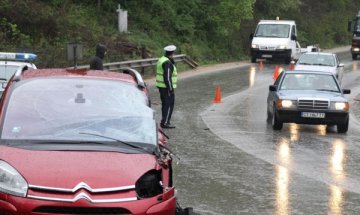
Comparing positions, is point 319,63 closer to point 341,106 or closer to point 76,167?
point 341,106

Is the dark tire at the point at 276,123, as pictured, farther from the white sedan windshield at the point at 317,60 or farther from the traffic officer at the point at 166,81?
the white sedan windshield at the point at 317,60

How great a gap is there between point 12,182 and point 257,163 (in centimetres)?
717

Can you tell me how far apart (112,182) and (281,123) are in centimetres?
1175

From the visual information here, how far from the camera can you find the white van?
4188 centimetres

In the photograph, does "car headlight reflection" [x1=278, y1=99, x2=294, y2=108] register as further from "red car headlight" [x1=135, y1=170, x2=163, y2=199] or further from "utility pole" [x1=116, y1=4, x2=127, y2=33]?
"utility pole" [x1=116, y1=4, x2=127, y2=33]

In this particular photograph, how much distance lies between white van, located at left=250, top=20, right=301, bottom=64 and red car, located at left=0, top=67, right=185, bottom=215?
114ft

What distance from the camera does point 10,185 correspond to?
18.7ft

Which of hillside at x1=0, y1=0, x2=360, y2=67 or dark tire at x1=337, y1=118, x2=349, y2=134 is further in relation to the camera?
hillside at x1=0, y1=0, x2=360, y2=67

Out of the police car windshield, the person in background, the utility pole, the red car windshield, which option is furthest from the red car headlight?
the utility pole

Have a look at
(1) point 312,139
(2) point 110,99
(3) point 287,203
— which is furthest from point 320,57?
(2) point 110,99

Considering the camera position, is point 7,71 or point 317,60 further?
point 317,60

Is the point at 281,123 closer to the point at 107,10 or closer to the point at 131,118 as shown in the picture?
the point at 131,118

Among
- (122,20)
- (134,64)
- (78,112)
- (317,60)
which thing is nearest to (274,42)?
(122,20)

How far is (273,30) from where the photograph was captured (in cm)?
4322
